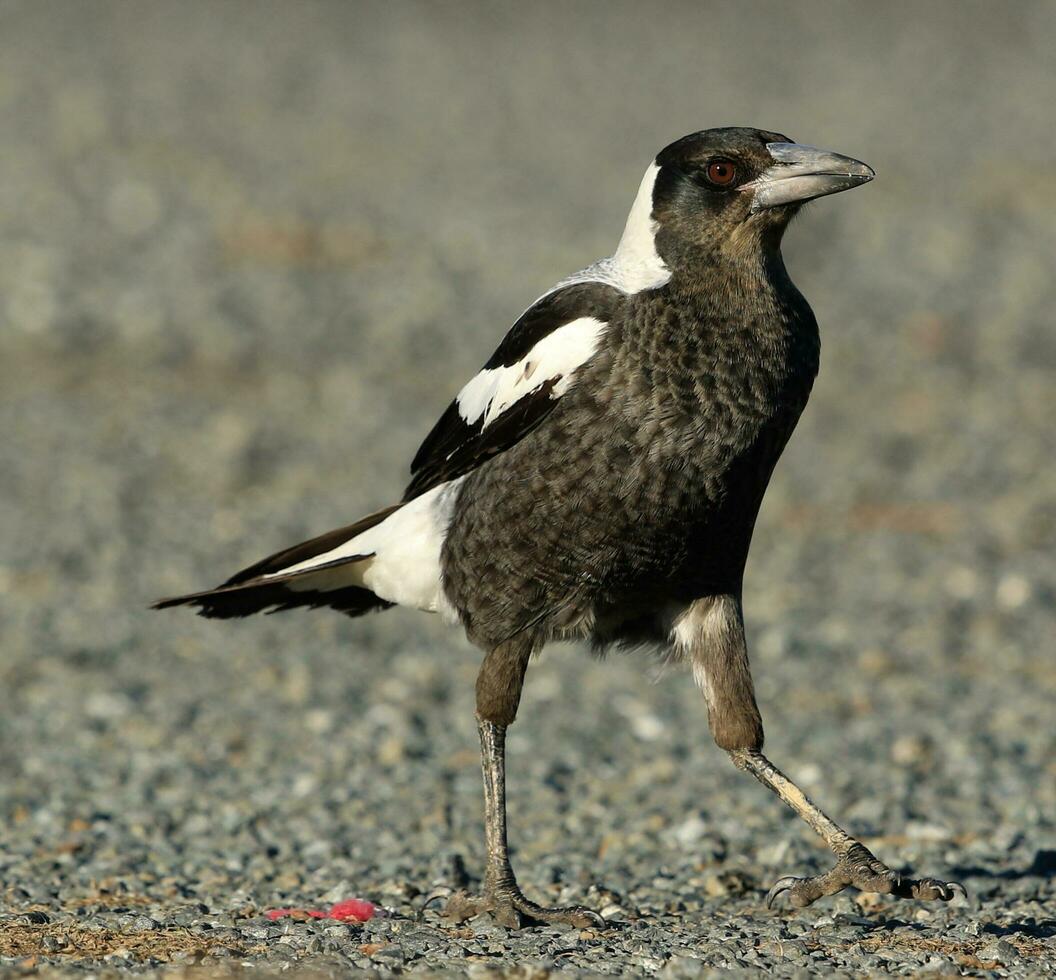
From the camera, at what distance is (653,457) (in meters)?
4.27

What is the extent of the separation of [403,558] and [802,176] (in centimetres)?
150

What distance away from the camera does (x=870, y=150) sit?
18281mm

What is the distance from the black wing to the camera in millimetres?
4418

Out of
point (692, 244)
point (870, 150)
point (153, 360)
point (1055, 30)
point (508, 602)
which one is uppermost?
point (1055, 30)

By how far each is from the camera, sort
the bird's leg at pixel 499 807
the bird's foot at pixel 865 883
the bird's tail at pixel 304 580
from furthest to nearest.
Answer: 1. the bird's tail at pixel 304 580
2. the bird's leg at pixel 499 807
3. the bird's foot at pixel 865 883

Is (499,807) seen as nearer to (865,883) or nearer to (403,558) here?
(403,558)

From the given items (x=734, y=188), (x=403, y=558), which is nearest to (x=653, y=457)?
(x=734, y=188)

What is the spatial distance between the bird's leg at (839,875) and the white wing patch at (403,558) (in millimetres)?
A: 962

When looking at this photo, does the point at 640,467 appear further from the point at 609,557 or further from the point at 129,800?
the point at 129,800

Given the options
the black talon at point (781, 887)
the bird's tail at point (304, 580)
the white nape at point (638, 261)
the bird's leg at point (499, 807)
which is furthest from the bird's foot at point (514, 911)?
the white nape at point (638, 261)

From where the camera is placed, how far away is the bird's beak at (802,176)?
170 inches

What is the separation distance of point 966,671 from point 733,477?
366 centimetres

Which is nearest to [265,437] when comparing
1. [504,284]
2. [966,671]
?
[504,284]

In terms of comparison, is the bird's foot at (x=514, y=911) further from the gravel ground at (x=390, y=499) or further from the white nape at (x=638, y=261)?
the white nape at (x=638, y=261)
